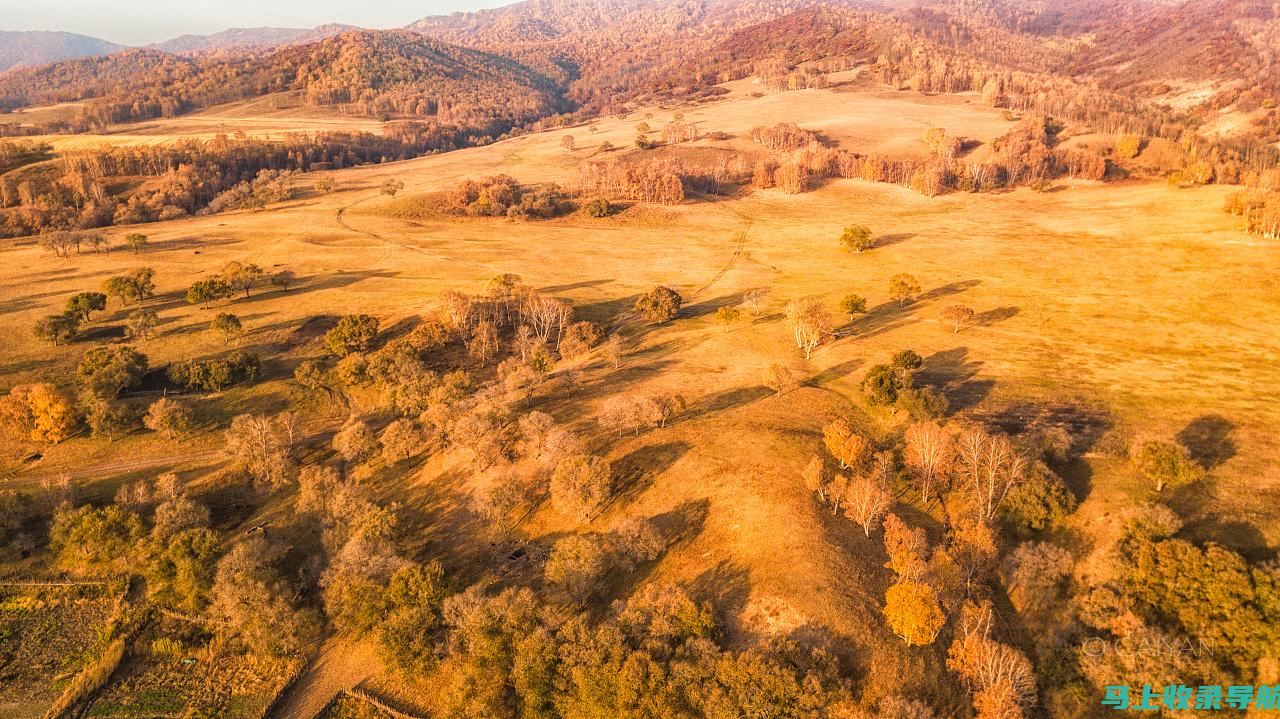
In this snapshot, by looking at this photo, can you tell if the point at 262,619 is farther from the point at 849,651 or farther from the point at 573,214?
the point at 573,214

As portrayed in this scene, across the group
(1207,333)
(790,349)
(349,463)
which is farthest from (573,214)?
(1207,333)

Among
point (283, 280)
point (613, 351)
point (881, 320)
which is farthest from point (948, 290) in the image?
point (283, 280)

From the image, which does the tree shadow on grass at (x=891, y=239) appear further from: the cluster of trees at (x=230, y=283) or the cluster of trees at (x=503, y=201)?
the cluster of trees at (x=230, y=283)

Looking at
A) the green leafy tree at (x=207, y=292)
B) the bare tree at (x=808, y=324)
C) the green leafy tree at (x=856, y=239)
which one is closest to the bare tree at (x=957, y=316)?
the bare tree at (x=808, y=324)

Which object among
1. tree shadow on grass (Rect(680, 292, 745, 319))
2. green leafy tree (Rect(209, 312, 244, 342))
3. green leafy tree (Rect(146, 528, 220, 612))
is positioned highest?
green leafy tree (Rect(209, 312, 244, 342))

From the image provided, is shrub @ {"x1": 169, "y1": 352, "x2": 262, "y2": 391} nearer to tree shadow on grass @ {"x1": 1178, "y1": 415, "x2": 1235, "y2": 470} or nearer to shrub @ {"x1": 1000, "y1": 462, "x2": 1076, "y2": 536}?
shrub @ {"x1": 1000, "y1": 462, "x2": 1076, "y2": 536}

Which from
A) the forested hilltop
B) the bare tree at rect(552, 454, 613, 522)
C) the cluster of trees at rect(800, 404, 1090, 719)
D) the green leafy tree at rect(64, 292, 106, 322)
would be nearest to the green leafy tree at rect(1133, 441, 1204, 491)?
the forested hilltop
